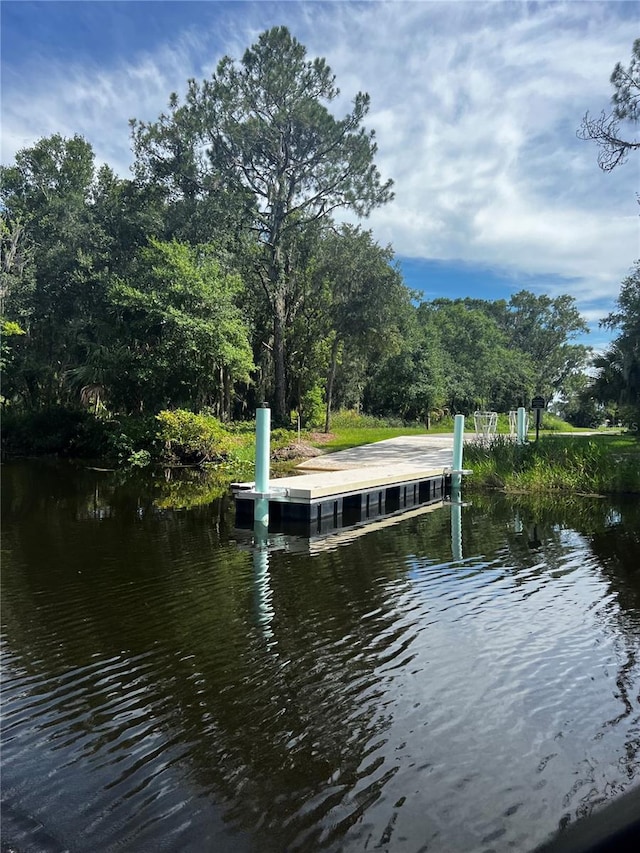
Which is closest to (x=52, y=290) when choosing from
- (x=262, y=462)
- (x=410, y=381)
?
(x=410, y=381)

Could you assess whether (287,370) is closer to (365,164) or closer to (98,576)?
(365,164)

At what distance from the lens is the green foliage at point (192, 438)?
18031 mm

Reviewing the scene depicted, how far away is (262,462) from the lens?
1052 cm

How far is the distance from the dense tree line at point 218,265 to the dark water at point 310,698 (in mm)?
13355

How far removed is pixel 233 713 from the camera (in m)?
3.91

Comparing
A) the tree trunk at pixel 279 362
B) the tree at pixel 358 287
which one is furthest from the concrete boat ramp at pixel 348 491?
the tree at pixel 358 287

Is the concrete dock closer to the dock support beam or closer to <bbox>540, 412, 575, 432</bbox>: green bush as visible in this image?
the dock support beam

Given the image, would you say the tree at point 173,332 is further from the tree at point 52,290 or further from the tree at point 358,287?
the tree at point 358,287

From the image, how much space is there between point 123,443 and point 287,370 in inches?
483

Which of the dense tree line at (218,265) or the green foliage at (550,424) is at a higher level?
the dense tree line at (218,265)

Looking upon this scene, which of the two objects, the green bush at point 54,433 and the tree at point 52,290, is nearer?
the green bush at point 54,433

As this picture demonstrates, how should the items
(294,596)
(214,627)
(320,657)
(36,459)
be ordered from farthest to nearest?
(36,459)
(294,596)
(214,627)
(320,657)

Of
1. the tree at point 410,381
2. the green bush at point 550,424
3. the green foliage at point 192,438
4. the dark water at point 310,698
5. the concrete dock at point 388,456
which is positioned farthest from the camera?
the green bush at point 550,424

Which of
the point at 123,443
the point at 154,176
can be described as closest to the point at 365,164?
the point at 154,176
